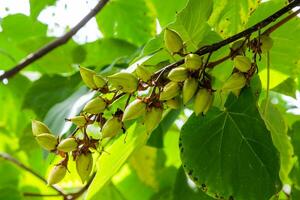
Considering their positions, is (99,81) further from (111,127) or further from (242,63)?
(242,63)

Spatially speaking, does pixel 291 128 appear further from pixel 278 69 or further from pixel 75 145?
pixel 75 145

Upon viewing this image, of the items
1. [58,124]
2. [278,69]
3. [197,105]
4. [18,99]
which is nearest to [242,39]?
[197,105]

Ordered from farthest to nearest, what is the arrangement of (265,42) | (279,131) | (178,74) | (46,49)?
(46,49)
(279,131)
(265,42)
(178,74)

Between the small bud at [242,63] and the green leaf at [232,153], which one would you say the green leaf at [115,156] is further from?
the small bud at [242,63]

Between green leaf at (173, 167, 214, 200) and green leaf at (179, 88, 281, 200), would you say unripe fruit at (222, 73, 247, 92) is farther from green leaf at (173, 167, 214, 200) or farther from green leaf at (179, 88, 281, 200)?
green leaf at (173, 167, 214, 200)

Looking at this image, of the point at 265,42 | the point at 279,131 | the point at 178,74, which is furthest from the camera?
the point at 279,131

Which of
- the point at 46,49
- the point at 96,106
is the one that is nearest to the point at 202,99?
the point at 96,106
